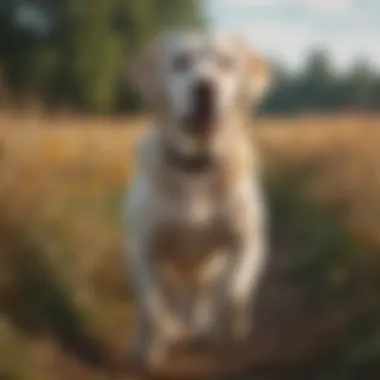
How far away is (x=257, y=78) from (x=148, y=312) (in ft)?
1.14

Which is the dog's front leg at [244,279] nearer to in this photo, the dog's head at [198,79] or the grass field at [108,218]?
the grass field at [108,218]

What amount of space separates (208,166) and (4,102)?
301mm

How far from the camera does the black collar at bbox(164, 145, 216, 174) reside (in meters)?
1.37

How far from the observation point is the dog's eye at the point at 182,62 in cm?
132

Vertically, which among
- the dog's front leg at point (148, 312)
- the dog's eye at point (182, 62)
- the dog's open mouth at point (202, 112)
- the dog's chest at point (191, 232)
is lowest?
the dog's front leg at point (148, 312)

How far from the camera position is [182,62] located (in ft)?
4.34

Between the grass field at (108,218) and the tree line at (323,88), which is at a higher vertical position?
the tree line at (323,88)

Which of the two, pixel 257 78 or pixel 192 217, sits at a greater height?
pixel 257 78

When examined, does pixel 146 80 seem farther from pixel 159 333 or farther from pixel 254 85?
pixel 159 333

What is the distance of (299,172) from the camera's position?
1.37 meters

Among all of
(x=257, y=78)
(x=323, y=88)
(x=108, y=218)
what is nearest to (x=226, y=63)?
(x=257, y=78)

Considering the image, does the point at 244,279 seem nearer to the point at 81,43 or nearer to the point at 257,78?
the point at 257,78

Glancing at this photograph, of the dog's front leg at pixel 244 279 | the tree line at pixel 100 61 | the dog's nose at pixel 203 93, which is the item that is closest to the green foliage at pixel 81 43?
the tree line at pixel 100 61

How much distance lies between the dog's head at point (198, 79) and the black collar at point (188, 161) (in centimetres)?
3
